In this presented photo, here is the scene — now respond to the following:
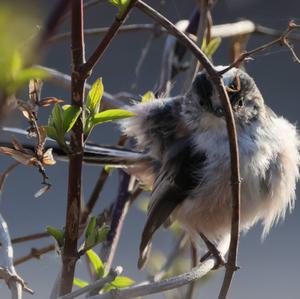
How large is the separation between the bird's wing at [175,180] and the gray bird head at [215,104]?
0.25 ft

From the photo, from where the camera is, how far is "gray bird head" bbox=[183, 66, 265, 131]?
1.66 meters

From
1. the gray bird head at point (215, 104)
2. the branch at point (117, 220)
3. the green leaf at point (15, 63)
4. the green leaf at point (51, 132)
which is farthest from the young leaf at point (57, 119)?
the gray bird head at point (215, 104)

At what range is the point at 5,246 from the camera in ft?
3.10

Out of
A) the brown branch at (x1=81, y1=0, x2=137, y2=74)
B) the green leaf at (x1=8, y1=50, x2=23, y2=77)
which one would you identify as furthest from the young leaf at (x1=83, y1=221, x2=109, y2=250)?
the green leaf at (x1=8, y1=50, x2=23, y2=77)

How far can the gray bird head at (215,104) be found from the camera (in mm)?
1656

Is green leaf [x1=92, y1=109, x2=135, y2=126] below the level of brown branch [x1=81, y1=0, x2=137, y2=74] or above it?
below

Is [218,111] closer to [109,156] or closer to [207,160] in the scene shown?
[207,160]

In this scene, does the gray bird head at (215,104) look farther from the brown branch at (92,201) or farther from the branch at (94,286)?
the branch at (94,286)

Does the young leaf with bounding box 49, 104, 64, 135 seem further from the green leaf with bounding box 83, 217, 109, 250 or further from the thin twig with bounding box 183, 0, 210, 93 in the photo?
the thin twig with bounding box 183, 0, 210, 93

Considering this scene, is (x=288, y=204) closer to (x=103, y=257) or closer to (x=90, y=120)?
(x=103, y=257)

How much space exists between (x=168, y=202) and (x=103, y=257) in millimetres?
392

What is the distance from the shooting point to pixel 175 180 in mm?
1744

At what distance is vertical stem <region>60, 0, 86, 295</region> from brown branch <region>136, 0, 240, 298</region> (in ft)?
0.32

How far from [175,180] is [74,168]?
106cm
